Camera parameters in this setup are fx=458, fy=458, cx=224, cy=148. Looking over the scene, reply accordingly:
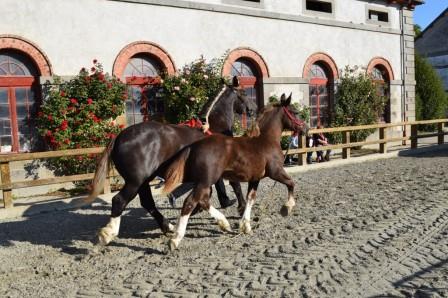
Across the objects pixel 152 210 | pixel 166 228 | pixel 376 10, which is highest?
pixel 376 10

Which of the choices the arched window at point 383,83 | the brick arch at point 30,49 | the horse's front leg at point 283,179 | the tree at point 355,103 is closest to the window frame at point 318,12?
the tree at point 355,103

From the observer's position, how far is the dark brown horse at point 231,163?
5.00 m

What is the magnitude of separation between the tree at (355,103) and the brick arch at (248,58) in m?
3.32

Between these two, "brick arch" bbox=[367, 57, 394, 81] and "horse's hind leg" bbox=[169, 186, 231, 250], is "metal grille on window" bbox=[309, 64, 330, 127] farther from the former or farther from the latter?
"horse's hind leg" bbox=[169, 186, 231, 250]

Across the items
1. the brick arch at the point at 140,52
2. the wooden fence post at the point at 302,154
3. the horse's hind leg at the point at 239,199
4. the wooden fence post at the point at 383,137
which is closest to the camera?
the horse's hind leg at the point at 239,199

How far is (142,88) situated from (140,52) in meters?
0.88

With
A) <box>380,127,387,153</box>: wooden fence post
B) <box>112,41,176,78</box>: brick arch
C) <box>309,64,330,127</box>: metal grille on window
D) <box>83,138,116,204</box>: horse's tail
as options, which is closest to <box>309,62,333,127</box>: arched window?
<box>309,64,330,127</box>: metal grille on window

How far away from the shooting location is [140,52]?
11.1 metres

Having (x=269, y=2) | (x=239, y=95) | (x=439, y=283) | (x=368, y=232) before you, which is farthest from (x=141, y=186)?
(x=269, y=2)

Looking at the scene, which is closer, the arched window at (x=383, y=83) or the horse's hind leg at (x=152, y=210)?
the horse's hind leg at (x=152, y=210)

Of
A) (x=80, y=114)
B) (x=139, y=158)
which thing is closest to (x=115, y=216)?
(x=139, y=158)

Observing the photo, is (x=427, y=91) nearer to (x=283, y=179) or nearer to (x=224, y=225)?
(x=283, y=179)

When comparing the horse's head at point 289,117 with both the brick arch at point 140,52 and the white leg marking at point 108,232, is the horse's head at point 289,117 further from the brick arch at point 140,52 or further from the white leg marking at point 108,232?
the brick arch at point 140,52

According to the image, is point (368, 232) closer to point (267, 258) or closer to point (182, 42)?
point (267, 258)
